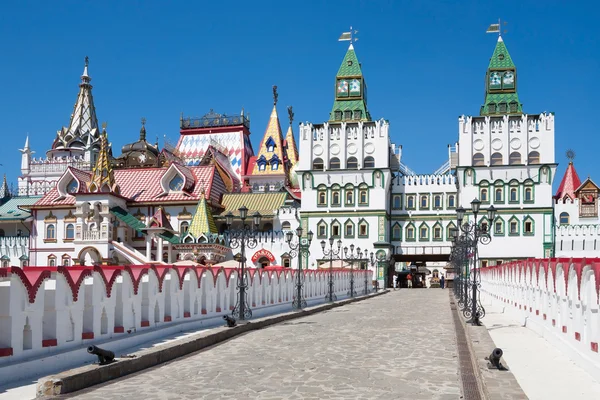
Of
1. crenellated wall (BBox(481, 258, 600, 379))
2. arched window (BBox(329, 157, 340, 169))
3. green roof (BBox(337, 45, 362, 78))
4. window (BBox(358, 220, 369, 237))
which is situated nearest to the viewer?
crenellated wall (BBox(481, 258, 600, 379))

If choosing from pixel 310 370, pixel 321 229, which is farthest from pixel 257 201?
pixel 310 370

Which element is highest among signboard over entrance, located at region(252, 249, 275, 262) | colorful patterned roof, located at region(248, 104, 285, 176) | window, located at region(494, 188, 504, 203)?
colorful patterned roof, located at region(248, 104, 285, 176)

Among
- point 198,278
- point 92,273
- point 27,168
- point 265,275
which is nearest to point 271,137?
point 27,168

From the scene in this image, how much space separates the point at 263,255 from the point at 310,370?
4363 cm

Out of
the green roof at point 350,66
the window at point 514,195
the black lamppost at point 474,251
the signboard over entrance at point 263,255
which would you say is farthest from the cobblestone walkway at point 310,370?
the green roof at point 350,66

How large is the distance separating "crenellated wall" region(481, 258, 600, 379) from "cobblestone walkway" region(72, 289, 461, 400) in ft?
5.77

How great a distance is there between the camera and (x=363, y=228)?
54625 millimetres

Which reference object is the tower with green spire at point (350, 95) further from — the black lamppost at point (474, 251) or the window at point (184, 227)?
the black lamppost at point (474, 251)

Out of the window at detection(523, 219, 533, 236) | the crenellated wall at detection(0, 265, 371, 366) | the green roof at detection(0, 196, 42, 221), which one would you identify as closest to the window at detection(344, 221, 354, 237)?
the window at detection(523, 219, 533, 236)

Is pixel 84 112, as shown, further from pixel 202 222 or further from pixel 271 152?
pixel 202 222

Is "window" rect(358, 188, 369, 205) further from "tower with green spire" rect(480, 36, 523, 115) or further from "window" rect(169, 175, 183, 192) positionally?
"window" rect(169, 175, 183, 192)

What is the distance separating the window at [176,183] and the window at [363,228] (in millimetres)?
14156

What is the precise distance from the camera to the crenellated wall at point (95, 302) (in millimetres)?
8664

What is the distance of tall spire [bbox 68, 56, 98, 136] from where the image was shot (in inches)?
2712
